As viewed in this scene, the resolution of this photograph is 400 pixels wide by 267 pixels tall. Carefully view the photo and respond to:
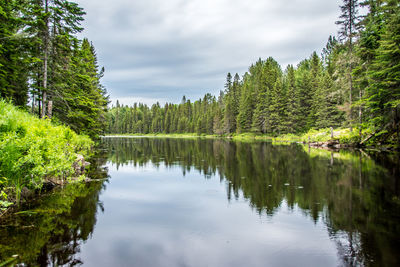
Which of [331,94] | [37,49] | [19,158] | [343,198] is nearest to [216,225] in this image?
[343,198]

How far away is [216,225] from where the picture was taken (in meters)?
6.47

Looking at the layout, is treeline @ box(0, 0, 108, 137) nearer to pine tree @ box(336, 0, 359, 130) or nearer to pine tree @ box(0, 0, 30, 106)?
pine tree @ box(0, 0, 30, 106)

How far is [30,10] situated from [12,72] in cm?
426

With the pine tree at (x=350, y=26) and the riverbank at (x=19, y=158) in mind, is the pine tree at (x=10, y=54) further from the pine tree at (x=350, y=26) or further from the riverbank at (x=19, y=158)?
the pine tree at (x=350, y=26)

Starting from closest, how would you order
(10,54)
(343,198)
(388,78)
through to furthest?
1. (343,198)
2. (10,54)
3. (388,78)

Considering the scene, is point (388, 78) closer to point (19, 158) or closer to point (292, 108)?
point (19, 158)

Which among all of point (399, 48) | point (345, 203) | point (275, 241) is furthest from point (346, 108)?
point (275, 241)

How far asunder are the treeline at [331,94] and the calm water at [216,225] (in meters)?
12.2

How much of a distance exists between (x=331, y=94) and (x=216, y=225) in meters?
26.8

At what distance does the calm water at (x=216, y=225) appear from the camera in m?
4.74

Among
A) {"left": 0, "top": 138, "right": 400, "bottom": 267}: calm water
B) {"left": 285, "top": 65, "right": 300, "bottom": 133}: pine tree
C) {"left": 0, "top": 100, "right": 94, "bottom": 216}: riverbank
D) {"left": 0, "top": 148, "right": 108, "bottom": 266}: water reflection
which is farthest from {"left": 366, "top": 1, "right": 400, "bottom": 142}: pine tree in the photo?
{"left": 285, "top": 65, "right": 300, "bottom": 133}: pine tree

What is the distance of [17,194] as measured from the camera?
6918 mm

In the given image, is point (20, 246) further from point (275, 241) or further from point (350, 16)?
point (350, 16)

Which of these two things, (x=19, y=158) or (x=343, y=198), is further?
(x=343, y=198)
